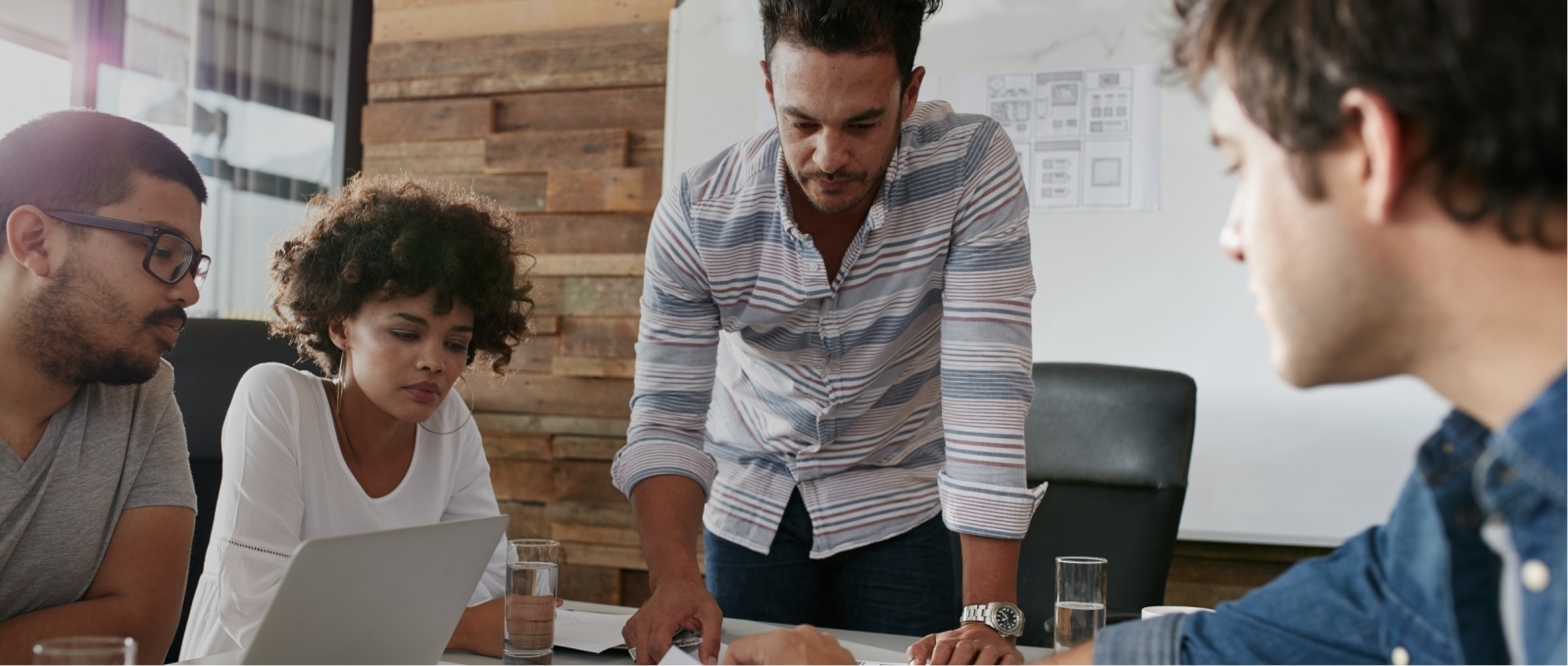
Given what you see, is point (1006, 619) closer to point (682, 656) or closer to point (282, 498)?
point (682, 656)

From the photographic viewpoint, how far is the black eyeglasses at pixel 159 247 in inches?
51.3

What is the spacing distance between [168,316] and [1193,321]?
1838 mm

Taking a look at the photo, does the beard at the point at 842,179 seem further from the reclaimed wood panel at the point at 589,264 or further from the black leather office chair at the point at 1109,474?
the reclaimed wood panel at the point at 589,264

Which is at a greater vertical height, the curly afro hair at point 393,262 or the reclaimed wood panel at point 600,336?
the curly afro hair at point 393,262

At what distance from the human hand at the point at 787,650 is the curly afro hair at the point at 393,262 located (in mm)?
744

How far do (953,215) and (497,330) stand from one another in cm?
75

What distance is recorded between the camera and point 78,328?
4.27 ft

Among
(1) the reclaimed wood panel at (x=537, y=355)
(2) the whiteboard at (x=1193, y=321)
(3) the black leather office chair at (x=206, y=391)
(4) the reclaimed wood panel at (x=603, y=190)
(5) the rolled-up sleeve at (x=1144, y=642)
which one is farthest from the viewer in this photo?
(1) the reclaimed wood panel at (x=537, y=355)

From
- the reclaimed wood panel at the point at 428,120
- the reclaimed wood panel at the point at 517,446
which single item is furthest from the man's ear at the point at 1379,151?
the reclaimed wood panel at the point at 428,120

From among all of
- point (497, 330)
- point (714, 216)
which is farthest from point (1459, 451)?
point (497, 330)

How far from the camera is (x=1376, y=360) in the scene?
2.19 ft

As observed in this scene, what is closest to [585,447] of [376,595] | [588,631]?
[588,631]

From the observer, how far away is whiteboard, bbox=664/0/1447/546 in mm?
2270

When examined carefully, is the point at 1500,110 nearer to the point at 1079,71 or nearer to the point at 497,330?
the point at 497,330
